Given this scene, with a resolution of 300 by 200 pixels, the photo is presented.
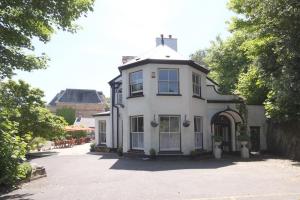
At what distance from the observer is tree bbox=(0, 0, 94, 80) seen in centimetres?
1266

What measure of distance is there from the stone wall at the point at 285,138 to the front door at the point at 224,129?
3275 mm

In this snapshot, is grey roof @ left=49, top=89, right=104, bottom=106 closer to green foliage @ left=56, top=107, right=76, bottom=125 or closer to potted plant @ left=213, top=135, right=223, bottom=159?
green foliage @ left=56, top=107, right=76, bottom=125

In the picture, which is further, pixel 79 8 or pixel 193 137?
pixel 193 137

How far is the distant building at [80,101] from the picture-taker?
92.8 meters

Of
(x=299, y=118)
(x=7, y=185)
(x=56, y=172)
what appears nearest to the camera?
(x=7, y=185)

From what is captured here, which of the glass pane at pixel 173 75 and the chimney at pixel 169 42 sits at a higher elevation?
the chimney at pixel 169 42

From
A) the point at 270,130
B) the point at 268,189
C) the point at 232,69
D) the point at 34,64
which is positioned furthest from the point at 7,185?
the point at 232,69

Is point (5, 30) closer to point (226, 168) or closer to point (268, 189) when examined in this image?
point (268, 189)

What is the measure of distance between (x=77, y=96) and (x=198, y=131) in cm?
7184

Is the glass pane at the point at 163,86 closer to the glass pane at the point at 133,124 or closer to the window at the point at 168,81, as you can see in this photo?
the window at the point at 168,81

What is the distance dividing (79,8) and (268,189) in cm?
873

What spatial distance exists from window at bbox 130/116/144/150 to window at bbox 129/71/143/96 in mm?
1687

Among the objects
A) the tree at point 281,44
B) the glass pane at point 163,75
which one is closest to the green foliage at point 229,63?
the glass pane at point 163,75

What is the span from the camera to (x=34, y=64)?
14367 millimetres
